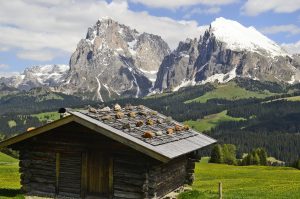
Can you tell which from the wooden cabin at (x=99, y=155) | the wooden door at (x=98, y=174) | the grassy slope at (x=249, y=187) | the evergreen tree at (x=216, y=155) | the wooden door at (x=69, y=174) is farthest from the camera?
the evergreen tree at (x=216, y=155)

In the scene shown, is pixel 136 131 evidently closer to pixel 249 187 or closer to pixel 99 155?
pixel 99 155

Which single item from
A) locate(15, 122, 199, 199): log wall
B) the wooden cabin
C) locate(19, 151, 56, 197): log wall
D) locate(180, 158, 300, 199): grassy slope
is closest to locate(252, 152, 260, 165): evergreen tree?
locate(180, 158, 300, 199): grassy slope

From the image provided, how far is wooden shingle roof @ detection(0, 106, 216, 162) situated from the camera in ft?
85.1

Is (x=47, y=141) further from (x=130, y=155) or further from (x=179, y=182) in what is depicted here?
(x=179, y=182)

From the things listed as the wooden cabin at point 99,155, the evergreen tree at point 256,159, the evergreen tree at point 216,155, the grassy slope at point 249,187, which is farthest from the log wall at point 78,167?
the evergreen tree at point 256,159

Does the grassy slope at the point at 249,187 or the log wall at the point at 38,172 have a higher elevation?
the log wall at the point at 38,172


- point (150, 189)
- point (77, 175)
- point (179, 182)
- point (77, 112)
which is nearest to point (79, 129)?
point (77, 112)

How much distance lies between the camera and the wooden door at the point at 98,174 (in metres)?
28.0

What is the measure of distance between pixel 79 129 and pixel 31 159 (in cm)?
444

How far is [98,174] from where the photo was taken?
28156mm

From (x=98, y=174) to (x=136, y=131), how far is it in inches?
136

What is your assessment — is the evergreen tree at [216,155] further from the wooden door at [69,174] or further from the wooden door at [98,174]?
the wooden door at [98,174]

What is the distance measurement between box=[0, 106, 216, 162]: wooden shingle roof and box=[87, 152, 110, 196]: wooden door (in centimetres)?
212

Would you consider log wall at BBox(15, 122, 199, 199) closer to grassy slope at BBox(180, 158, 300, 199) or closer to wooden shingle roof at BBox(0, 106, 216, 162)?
wooden shingle roof at BBox(0, 106, 216, 162)
